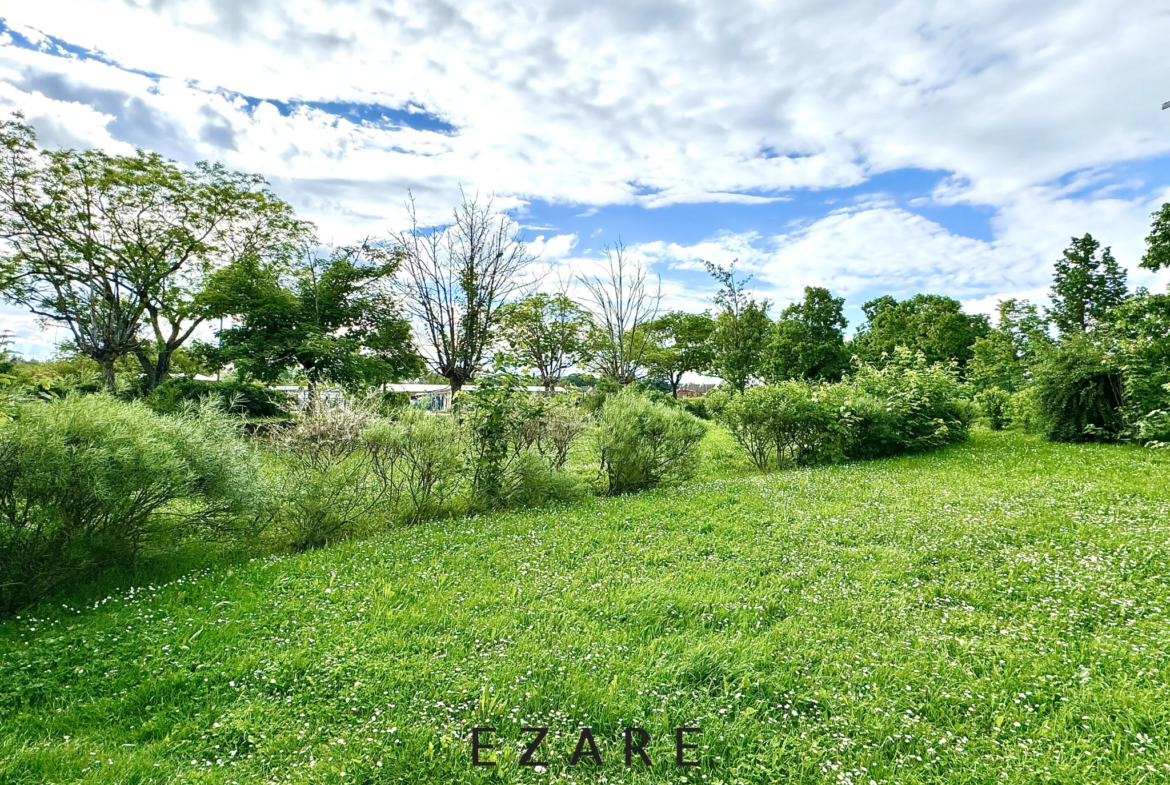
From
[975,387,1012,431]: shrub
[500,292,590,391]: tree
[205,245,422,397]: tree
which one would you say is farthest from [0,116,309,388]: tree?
[975,387,1012,431]: shrub

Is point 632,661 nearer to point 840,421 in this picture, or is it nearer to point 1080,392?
point 840,421

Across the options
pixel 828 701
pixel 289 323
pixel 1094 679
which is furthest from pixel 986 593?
pixel 289 323

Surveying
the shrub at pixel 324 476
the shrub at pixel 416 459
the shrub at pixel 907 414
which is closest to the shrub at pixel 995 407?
the shrub at pixel 907 414

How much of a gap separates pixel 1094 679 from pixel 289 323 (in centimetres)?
2113

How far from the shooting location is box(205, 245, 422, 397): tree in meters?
17.0

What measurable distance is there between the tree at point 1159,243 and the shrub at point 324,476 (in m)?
15.0

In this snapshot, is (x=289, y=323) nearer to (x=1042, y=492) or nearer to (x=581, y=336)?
(x=581, y=336)

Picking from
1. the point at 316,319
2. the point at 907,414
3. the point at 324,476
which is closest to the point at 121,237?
the point at 316,319

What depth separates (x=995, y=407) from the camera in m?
13.8

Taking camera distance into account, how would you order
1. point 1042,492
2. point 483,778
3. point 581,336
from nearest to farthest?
point 483,778 < point 1042,492 < point 581,336

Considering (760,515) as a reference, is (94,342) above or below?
above

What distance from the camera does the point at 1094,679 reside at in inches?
110

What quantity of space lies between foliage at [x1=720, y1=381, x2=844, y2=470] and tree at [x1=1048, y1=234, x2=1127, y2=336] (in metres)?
18.9

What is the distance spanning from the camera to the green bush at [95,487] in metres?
3.68
